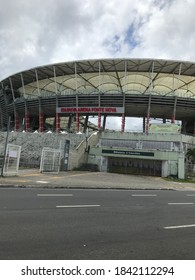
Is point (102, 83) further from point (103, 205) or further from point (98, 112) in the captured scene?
point (103, 205)

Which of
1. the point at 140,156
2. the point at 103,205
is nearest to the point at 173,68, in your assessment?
the point at 140,156

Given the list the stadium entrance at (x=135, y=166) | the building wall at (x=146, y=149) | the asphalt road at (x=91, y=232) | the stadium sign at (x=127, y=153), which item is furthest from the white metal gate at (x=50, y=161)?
the asphalt road at (x=91, y=232)

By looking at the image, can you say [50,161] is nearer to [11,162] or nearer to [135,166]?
[11,162]

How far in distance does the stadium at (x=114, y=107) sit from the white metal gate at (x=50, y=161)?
4.63 m

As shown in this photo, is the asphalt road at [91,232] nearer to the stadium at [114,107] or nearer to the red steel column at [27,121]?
the stadium at [114,107]

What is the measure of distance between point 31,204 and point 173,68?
→ 2422 inches

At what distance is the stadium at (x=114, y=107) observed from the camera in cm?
4266

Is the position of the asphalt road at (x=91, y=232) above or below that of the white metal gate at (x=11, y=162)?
below

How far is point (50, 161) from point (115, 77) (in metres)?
44.4

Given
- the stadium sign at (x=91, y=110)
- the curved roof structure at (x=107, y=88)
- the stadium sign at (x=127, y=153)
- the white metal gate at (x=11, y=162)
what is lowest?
the white metal gate at (x=11, y=162)

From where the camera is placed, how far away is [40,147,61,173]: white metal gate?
3086 cm

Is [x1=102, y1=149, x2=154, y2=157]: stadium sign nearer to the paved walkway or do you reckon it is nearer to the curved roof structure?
the paved walkway

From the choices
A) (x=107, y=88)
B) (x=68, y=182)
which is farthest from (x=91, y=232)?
(x=107, y=88)
